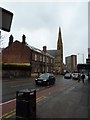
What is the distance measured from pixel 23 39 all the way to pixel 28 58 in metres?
5.95

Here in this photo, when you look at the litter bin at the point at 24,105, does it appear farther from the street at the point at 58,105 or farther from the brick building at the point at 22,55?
the brick building at the point at 22,55

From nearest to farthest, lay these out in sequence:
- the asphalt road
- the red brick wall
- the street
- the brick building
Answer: the street
the asphalt road
the brick building
the red brick wall

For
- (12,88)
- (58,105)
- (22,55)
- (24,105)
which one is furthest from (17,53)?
(24,105)

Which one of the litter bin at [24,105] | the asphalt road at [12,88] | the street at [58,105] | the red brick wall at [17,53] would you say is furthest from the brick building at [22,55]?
the litter bin at [24,105]

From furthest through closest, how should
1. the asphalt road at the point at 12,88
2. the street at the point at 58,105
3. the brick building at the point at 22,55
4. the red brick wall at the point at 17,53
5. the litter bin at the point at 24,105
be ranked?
the red brick wall at the point at 17,53, the brick building at the point at 22,55, the asphalt road at the point at 12,88, the street at the point at 58,105, the litter bin at the point at 24,105

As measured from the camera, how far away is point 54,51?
393 feet

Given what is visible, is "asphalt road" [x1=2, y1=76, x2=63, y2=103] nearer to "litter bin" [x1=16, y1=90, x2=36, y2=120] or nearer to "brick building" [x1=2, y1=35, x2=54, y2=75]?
"litter bin" [x1=16, y1=90, x2=36, y2=120]

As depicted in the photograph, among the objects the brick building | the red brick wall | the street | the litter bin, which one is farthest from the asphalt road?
the red brick wall

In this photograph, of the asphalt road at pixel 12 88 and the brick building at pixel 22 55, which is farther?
the brick building at pixel 22 55

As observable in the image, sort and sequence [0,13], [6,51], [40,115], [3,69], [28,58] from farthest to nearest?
[6,51], [28,58], [3,69], [40,115], [0,13]

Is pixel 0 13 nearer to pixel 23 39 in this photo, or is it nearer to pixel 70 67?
pixel 23 39

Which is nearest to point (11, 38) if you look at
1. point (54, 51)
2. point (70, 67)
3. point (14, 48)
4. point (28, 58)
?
point (14, 48)

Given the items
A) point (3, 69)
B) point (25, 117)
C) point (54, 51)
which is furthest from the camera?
point (54, 51)

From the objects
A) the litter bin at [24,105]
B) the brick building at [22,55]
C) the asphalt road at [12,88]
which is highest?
the brick building at [22,55]
